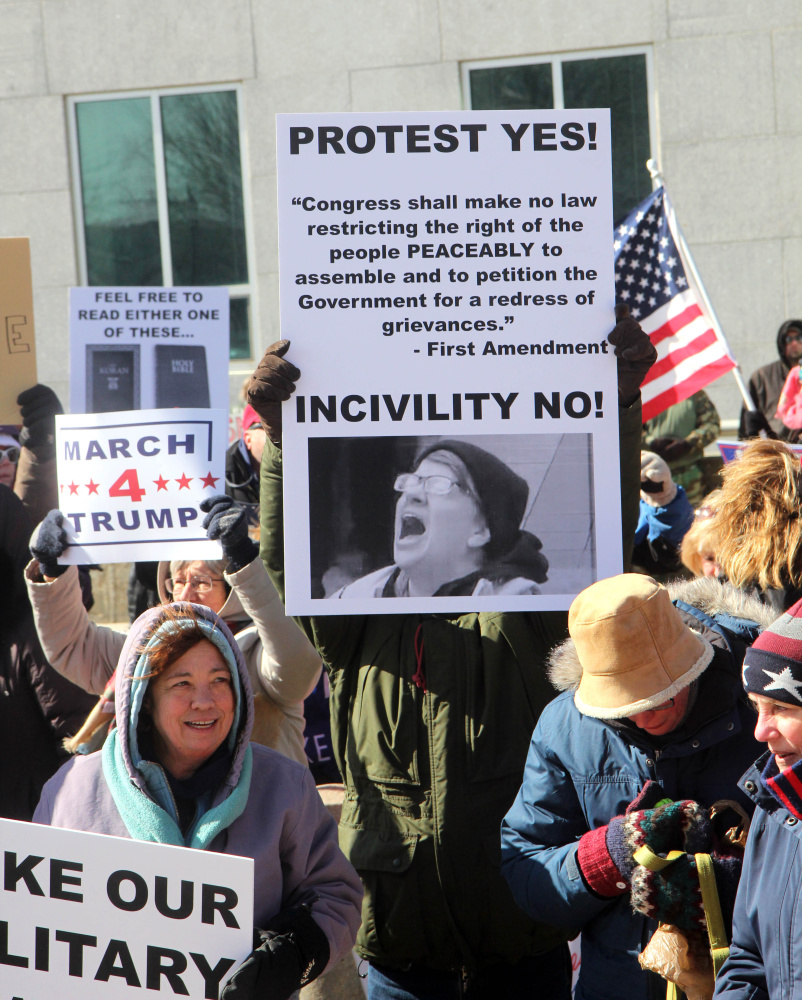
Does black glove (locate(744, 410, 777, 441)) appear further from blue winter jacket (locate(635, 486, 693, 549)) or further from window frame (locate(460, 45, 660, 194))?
window frame (locate(460, 45, 660, 194))

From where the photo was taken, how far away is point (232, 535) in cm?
316

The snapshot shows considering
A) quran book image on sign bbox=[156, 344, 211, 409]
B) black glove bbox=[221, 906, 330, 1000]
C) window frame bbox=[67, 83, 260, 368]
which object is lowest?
black glove bbox=[221, 906, 330, 1000]

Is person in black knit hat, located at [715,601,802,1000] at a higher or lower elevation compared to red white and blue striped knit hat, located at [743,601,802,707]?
lower

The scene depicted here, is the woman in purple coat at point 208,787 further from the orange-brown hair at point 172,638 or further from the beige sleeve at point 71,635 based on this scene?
the beige sleeve at point 71,635

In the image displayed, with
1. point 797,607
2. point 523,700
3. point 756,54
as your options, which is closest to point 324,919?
point 523,700

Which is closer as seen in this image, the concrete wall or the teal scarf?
the teal scarf

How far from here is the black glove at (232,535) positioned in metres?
3.16

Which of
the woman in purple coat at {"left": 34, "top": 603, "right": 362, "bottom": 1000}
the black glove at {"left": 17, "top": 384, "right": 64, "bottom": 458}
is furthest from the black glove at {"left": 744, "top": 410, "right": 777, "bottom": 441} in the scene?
the woman in purple coat at {"left": 34, "top": 603, "right": 362, "bottom": 1000}

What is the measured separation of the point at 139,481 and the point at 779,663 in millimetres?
2050

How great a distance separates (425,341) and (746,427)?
4.43 metres

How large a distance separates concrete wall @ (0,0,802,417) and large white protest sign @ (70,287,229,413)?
194 inches

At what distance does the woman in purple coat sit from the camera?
2.40 m

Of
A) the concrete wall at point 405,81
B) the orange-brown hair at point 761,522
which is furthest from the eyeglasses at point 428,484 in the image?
the concrete wall at point 405,81

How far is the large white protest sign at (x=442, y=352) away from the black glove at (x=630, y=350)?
37mm
